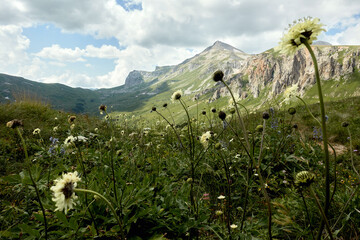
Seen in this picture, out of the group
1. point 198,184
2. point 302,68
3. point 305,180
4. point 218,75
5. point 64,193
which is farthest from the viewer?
point 302,68

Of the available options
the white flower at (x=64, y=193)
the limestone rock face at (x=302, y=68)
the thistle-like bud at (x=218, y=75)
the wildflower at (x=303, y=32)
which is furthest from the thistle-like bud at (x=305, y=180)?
the limestone rock face at (x=302, y=68)

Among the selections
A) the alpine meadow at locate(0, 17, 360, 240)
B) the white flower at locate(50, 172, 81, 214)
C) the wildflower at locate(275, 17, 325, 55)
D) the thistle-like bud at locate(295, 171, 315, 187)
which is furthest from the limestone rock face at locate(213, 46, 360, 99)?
the white flower at locate(50, 172, 81, 214)

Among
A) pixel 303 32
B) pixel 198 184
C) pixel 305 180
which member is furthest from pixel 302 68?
pixel 305 180

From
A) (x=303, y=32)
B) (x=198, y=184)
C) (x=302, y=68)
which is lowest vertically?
(x=198, y=184)

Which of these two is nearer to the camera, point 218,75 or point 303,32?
point 303,32

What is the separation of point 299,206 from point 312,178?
146 centimetres

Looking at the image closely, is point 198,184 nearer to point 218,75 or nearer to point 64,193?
point 218,75

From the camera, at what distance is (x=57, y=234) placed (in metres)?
1.95

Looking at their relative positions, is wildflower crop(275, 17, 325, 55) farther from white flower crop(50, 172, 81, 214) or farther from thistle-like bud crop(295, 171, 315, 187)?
white flower crop(50, 172, 81, 214)

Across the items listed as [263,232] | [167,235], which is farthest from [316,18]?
[167,235]

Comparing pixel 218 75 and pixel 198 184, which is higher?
pixel 218 75

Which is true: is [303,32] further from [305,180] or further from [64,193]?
[64,193]

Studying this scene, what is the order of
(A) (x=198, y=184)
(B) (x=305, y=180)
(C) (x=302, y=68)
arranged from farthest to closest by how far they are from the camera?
(C) (x=302, y=68)
(A) (x=198, y=184)
(B) (x=305, y=180)

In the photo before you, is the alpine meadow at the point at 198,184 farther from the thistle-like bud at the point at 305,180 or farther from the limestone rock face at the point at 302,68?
the limestone rock face at the point at 302,68
